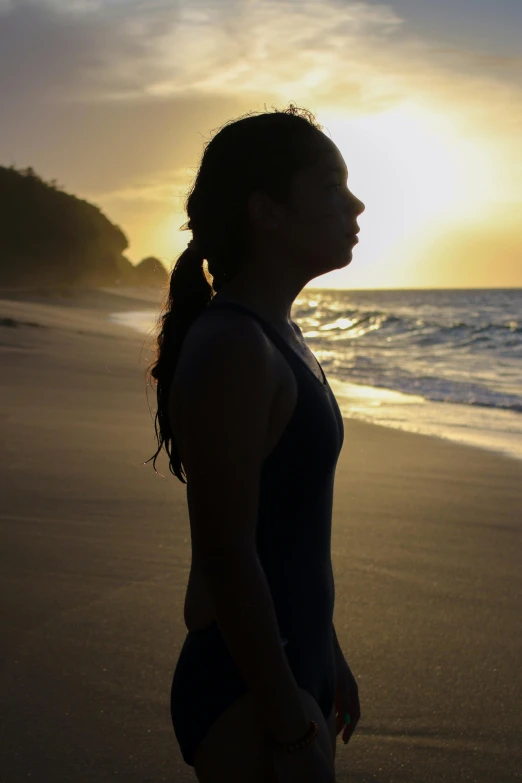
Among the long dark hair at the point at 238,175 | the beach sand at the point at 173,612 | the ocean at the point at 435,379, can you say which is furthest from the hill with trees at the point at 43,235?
the long dark hair at the point at 238,175

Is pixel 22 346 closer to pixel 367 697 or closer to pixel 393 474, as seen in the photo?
pixel 393 474

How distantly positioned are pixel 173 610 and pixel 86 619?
0.34 meters

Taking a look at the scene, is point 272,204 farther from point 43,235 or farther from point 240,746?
point 43,235

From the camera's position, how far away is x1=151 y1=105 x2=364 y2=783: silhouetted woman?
133 cm

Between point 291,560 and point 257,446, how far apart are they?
0.89ft

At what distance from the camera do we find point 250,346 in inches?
52.4

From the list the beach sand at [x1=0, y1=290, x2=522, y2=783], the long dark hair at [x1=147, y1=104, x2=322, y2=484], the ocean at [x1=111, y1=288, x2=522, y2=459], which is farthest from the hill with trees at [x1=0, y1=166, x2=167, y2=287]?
the long dark hair at [x1=147, y1=104, x2=322, y2=484]

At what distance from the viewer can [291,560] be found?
1493 millimetres

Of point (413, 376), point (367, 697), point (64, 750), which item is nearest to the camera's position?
point (64, 750)

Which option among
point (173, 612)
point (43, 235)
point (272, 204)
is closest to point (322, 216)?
point (272, 204)

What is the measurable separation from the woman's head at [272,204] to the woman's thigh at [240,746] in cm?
74

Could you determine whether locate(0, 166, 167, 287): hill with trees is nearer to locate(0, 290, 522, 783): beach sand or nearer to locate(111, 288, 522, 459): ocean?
locate(111, 288, 522, 459): ocean

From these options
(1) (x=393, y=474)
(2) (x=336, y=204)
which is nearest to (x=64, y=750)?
(2) (x=336, y=204)

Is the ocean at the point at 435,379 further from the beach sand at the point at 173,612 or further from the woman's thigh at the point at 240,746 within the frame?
the woman's thigh at the point at 240,746
